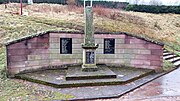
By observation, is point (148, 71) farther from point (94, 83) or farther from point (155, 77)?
point (94, 83)

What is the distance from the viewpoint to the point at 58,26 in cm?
1509

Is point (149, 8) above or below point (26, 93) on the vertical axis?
above

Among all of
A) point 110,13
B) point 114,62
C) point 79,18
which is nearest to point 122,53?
point 114,62

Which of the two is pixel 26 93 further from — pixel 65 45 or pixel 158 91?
pixel 158 91

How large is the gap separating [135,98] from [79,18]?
35.3ft

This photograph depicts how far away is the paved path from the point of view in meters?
8.13

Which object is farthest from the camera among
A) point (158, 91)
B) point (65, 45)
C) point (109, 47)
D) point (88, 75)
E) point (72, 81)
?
point (109, 47)

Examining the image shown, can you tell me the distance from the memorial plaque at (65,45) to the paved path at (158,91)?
12.6 ft

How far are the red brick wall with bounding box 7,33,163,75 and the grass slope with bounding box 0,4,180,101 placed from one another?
3.79 feet

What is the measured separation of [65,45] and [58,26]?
13.2 ft

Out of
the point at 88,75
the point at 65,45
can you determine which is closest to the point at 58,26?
the point at 65,45

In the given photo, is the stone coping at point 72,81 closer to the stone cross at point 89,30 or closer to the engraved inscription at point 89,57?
the engraved inscription at point 89,57

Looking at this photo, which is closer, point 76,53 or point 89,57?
point 89,57

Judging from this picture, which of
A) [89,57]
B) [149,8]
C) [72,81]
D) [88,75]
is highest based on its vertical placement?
[149,8]
